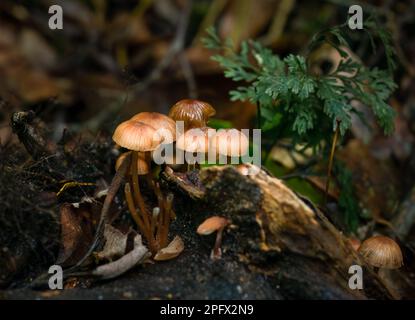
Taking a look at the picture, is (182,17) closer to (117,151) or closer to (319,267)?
(117,151)

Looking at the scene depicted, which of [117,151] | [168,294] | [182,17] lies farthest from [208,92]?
[168,294]

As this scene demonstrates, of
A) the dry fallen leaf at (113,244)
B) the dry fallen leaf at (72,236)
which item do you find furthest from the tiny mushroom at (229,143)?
the dry fallen leaf at (72,236)

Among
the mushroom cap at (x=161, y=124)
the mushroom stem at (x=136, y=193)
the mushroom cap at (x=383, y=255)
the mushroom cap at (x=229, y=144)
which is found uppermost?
the mushroom cap at (x=161, y=124)

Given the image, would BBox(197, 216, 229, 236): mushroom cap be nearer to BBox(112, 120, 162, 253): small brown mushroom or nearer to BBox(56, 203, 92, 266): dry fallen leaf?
BBox(112, 120, 162, 253): small brown mushroom

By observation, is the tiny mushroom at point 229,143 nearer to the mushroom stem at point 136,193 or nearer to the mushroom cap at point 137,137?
the mushroom cap at point 137,137

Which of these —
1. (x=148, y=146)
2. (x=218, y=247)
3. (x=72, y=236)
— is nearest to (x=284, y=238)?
(x=218, y=247)

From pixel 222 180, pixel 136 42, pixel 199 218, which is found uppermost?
pixel 136 42
